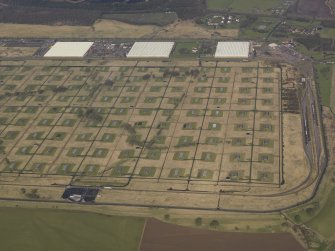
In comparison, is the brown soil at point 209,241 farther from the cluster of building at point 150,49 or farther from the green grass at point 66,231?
the cluster of building at point 150,49

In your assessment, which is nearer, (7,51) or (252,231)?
(252,231)

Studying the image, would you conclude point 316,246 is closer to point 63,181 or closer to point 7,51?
point 63,181

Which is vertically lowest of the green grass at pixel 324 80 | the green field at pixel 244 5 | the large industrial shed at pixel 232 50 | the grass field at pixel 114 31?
the grass field at pixel 114 31

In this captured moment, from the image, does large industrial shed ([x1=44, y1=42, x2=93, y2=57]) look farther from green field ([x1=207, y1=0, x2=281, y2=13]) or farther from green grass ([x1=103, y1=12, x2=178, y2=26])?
green field ([x1=207, y1=0, x2=281, y2=13])

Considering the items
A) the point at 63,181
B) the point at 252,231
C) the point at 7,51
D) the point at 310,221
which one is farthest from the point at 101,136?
the point at 7,51

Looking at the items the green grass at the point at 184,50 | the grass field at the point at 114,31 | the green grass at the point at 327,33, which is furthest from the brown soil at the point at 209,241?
the green grass at the point at 327,33

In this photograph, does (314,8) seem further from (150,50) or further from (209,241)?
(209,241)

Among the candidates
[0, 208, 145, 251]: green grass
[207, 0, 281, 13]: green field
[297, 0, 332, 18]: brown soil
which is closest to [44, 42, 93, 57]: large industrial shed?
[207, 0, 281, 13]: green field
